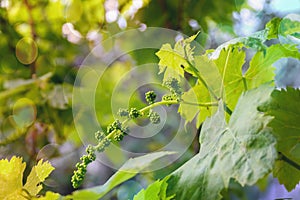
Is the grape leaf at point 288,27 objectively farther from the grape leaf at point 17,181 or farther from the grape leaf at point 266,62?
the grape leaf at point 17,181

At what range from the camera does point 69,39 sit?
77 cm

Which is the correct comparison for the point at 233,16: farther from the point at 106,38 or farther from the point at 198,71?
the point at 198,71

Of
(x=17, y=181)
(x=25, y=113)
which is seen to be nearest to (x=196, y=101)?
(x=17, y=181)

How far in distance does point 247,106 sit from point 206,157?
39mm

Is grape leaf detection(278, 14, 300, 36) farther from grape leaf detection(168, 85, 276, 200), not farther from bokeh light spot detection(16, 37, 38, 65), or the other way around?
bokeh light spot detection(16, 37, 38, 65)

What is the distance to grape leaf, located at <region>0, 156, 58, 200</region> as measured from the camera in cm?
28

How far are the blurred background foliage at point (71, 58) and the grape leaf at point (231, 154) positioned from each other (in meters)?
0.31

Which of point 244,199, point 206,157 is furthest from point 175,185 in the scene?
point 244,199

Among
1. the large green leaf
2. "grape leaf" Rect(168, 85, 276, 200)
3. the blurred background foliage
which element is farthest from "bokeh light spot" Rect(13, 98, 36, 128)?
"grape leaf" Rect(168, 85, 276, 200)

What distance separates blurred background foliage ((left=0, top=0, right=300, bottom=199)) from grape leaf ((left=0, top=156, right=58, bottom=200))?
27cm

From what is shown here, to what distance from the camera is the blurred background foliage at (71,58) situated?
0.64 m

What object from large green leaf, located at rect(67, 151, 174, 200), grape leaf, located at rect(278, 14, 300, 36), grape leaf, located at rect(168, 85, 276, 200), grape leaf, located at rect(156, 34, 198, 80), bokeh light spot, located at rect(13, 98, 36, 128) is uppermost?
bokeh light spot, located at rect(13, 98, 36, 128)

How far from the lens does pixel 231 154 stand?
22 centimetres

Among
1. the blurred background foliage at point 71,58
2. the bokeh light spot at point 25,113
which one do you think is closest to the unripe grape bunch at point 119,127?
the blurred background foliage at point 71,58
